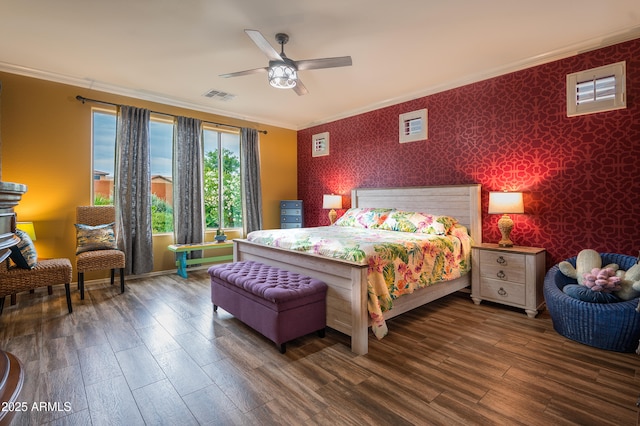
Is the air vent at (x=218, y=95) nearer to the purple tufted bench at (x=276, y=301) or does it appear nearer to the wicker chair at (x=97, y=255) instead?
the wicker chair at (x=97, y=255)

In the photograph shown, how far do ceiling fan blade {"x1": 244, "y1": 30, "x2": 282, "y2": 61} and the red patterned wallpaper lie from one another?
8.63ft

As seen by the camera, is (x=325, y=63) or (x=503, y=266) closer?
(x=325, y=63)

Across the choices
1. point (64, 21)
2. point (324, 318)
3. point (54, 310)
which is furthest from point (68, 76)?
point (324, 318)

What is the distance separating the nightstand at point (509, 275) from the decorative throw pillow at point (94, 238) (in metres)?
4.61

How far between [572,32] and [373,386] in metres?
3.68

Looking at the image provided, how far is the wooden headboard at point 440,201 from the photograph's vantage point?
393 cm

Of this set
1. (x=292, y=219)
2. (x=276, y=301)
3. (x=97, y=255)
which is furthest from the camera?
(x=292, y=219)

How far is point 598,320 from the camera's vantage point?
248 cm

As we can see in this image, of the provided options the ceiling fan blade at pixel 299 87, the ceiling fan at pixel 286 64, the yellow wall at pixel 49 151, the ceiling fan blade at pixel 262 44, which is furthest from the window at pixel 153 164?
the ceiling fan blade at pixel 262 44

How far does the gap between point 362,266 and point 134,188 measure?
12.6 feet

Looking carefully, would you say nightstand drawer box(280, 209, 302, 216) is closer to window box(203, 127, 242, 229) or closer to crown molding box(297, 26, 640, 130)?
window box(203, 127, 242, 229)

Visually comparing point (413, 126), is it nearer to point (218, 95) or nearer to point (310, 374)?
point (218, 95)

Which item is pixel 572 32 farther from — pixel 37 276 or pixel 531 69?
pixel 37 276

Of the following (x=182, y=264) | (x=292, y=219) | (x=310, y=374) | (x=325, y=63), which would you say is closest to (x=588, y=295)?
(x=310, y=374)
